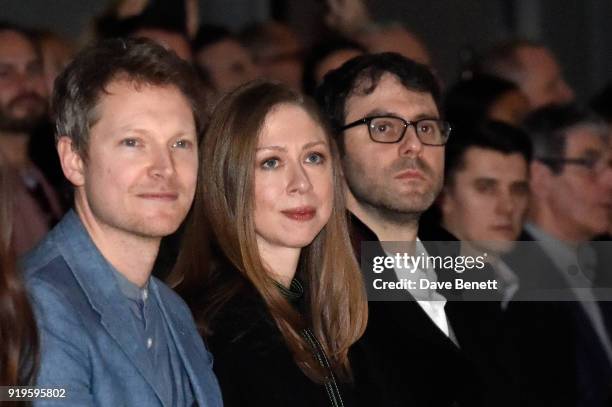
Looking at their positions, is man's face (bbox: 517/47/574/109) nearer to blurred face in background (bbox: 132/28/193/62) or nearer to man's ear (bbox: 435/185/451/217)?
man's ear (bbox: 435/185/451/217)

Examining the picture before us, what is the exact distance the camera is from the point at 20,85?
4.58m

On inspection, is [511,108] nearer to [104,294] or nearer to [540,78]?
[540,78]

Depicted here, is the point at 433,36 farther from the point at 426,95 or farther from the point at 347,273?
the point at 347,273

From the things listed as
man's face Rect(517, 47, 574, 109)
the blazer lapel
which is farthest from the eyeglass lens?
man's face Rect(517, 47, 574, 109)

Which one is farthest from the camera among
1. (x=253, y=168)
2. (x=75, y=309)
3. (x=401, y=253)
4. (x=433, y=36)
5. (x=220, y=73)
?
(x=433, y=36)

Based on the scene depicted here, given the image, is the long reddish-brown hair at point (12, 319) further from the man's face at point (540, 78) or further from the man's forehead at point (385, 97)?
the man's face at point (540, 78)

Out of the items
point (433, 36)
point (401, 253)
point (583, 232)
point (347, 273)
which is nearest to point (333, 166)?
point (347, 273)

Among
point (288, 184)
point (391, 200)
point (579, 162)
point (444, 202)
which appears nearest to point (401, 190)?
point (391, 200)

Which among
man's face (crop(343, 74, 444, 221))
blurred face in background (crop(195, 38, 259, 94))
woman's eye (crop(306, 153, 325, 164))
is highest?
blurred face in background (crop(195, 38, 259, 94))

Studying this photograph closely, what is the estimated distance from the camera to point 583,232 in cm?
482

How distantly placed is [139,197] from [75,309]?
0.94 feet

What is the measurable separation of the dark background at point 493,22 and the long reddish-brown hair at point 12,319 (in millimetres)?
4180

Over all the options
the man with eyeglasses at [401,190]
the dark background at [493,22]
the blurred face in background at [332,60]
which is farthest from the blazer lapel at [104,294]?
the dark background at [493,22]

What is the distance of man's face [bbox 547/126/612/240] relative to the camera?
4844 mm
